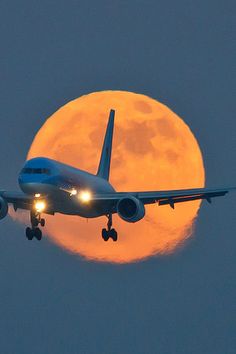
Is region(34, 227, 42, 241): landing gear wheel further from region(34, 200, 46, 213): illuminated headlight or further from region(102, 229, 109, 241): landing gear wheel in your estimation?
region(102, 229, 109, 241): landing gear wheel

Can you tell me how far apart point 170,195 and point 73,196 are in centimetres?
730

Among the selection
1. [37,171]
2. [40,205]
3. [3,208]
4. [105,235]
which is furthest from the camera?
[105,235]

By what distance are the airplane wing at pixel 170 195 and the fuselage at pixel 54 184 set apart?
5.38ft

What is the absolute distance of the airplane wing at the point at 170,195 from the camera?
4875 inches

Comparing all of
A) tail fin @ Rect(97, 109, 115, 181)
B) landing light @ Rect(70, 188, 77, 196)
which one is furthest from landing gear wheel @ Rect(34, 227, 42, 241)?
tail fin @ Rect(97, 109, 115, 181)

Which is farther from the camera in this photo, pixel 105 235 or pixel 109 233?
pixel 105 235

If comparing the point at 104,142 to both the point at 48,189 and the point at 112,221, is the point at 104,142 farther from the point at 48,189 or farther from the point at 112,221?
the point at 48,189

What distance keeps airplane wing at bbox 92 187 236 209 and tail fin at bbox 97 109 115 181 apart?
1073 cm

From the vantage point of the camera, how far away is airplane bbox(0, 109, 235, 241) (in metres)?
120

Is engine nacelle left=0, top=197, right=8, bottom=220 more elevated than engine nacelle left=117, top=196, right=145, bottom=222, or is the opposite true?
engine nacelle left=0, top=197, right=8, bottom=220

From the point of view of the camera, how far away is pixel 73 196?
120938 millimetres

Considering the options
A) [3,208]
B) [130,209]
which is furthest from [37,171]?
[130,209]

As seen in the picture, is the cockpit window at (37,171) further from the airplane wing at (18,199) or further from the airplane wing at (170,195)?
the airplane wing at (170,195)

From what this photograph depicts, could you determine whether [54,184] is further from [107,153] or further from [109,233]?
[107,153]
